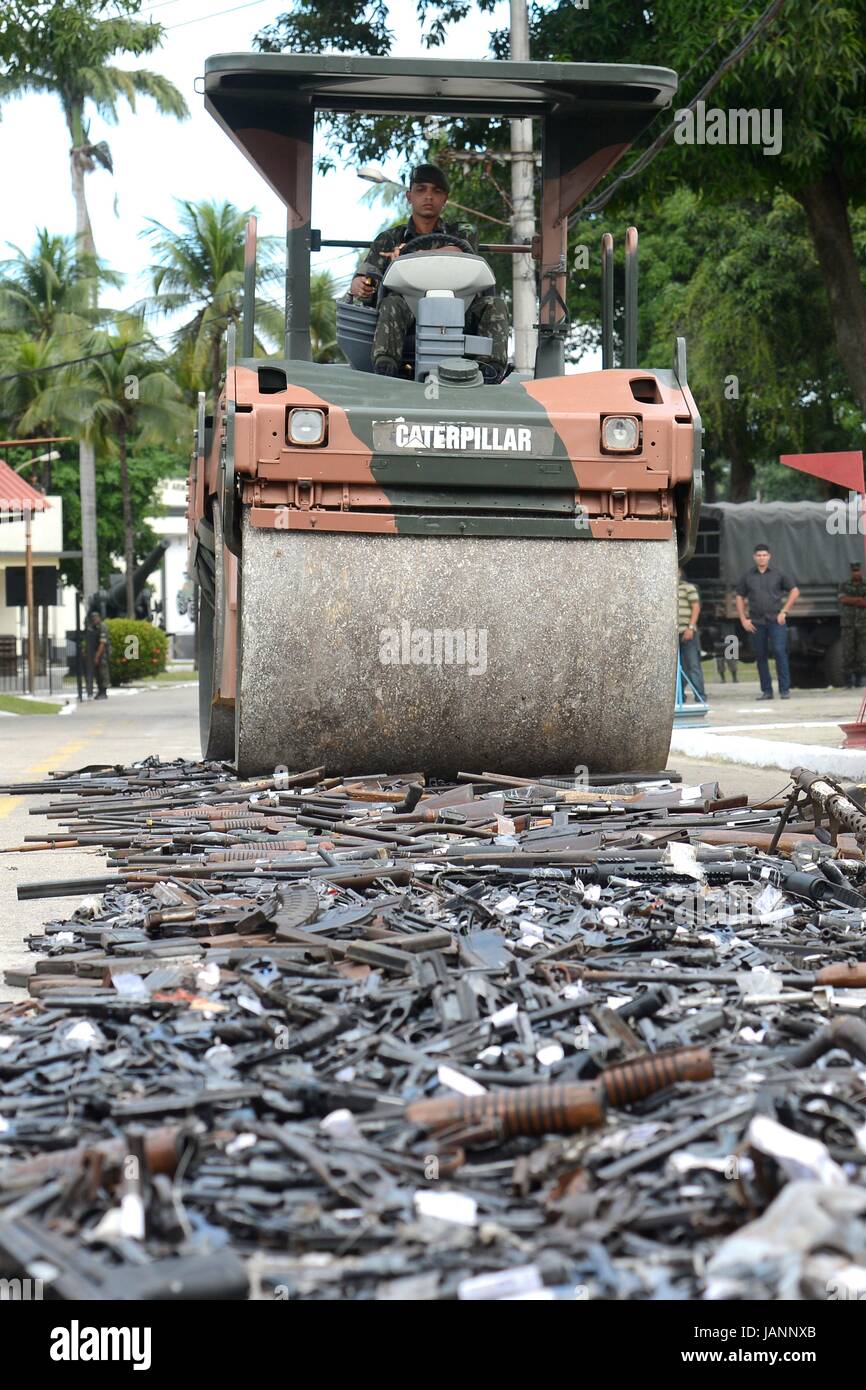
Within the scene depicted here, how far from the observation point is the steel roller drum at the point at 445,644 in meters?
7.93

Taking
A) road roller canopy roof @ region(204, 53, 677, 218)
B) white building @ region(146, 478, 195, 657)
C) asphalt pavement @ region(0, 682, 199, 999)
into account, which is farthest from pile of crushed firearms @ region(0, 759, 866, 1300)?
white building @ region(146, 478, 195, 657)

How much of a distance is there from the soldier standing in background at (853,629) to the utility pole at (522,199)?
7355mm

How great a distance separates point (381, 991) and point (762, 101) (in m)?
14.9

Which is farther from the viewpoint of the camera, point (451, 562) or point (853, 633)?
point (853, 633)

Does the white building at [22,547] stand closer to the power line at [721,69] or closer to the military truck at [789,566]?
the military truck at [789,566]

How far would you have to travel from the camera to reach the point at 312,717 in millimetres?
8203

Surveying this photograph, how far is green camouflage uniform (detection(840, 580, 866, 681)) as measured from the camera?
25688 mm

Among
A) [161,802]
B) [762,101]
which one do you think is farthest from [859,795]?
[762,101]

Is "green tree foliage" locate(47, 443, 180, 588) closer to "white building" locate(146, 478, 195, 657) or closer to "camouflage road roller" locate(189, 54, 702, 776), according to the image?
"white building" locate(146, 478, 195, 657)

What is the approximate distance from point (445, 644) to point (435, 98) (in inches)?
128

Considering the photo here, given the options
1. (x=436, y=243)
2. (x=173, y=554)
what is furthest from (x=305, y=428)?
(x=173, y=554)

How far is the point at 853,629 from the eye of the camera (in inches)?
1017

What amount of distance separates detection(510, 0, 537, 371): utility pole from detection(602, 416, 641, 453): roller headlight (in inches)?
390

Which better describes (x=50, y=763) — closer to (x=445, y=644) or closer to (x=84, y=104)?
(x=445, y=644)
